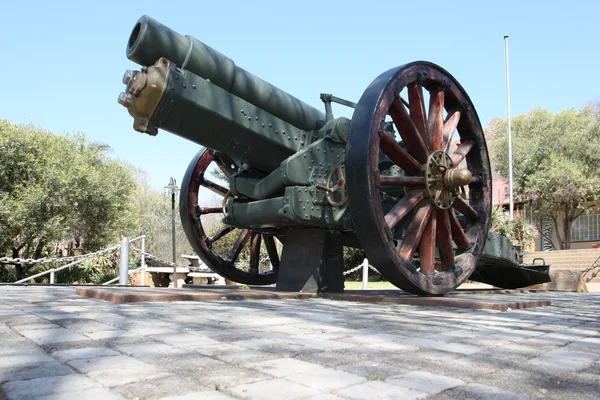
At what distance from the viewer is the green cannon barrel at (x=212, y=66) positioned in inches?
176

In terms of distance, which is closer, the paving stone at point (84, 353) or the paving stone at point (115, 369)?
the paving stone at point (115, 369)

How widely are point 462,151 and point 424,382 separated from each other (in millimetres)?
4370

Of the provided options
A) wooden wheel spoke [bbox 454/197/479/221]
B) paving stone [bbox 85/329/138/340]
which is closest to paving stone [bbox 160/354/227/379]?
paving stone [bbox 85/329/138/340]

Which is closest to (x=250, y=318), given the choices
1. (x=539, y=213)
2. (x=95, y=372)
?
(x=95, y=372)

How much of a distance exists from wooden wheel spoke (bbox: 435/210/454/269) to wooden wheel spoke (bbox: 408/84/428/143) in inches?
29.8

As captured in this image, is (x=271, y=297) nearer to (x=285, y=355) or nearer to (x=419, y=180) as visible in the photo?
(x=419, y=180)

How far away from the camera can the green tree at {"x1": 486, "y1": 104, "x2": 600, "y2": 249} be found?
26312mm

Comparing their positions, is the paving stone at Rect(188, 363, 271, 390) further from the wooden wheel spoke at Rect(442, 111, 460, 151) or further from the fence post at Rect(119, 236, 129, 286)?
the fence post at Rect(119, 236, 129, 286)

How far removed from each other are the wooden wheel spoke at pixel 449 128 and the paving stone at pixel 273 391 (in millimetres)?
4240

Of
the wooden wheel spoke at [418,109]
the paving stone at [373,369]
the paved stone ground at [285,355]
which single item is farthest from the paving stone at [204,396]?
the wooden wheel spoke at [418,109]

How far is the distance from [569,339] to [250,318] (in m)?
1.70

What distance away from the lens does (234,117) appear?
195 inches

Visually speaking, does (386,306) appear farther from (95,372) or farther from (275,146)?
(95,372)

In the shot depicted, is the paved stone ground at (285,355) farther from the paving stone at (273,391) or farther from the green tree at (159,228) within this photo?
the green tree at (159,228)
